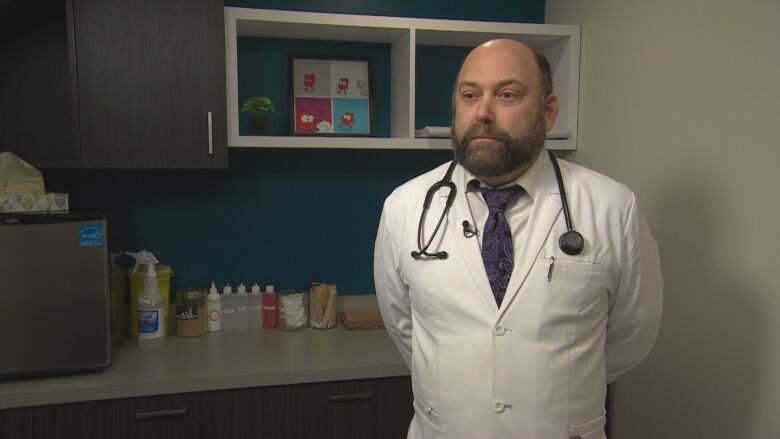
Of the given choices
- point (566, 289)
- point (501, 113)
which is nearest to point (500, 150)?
point (501, 113)

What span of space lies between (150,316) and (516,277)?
1.37 meters

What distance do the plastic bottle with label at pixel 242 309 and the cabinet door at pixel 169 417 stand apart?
53cm

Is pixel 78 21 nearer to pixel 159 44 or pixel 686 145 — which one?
pixel 159 44

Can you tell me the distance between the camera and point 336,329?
2.43 metres

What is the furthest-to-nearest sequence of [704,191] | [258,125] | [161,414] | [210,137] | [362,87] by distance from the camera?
[362,87], [258,125], [210,137], [161,414], [704,191]

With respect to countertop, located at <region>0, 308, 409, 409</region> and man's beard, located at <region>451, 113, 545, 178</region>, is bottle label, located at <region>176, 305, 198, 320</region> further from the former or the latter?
man's beard, located at <region>451, 113, 545, 178</region>

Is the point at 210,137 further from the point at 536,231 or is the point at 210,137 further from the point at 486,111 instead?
the point at 536,231

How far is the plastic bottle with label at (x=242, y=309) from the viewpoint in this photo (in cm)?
241

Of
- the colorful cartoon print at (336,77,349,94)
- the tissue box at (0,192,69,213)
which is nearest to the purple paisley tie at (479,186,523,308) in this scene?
the colorful cartoon print at (336,77,349,94)

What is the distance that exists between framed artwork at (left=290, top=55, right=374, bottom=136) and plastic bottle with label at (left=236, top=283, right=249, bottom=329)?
670 millimetres

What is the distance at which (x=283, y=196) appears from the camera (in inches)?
99.2

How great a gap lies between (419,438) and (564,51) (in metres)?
1.63

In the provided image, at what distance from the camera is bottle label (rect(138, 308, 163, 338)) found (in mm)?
2148

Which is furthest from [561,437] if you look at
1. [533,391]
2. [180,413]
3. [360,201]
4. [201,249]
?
[201,249]
